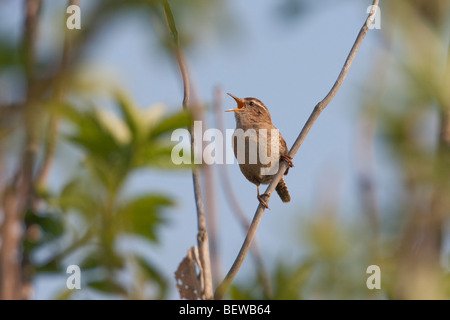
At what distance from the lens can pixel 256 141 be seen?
4000 millimetres

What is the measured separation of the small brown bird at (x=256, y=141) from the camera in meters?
3.90

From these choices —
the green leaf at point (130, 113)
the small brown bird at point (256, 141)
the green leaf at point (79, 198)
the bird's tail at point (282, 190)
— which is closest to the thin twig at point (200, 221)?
the green leaf at point (130, 113)

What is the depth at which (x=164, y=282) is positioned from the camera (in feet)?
6.72

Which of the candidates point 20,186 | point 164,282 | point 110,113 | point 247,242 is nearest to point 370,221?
point 247,242

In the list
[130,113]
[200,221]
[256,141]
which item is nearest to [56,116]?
[130,113]

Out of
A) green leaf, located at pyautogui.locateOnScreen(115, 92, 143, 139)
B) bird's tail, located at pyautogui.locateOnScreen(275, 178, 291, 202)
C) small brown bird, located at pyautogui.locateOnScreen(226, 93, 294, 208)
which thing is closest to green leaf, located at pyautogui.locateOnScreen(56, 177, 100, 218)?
green leaf, located at pyautogui.locateOnScreen(115, 92, 143, 139)

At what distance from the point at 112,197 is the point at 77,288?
1.12 ft

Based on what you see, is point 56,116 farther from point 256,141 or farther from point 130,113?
point 256,141

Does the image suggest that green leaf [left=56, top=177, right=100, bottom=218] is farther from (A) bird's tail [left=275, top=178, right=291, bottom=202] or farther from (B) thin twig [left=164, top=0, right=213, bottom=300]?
(A) bird's tail [left=275, top=178, right=291, bottom=202]

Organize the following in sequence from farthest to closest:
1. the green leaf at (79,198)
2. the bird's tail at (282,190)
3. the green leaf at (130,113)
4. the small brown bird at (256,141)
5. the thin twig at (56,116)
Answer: the bird's tail at (282,190)
the small brown bird at (256,141)
the green leaf at (130,113)
the green leaf at (79,198)
the thin twig at (56,116)

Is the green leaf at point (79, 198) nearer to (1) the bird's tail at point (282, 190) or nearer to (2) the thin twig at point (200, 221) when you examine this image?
(2) the thin twig at point (200, 221)

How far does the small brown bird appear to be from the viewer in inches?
153

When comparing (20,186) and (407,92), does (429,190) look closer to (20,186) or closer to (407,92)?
(407,92)
